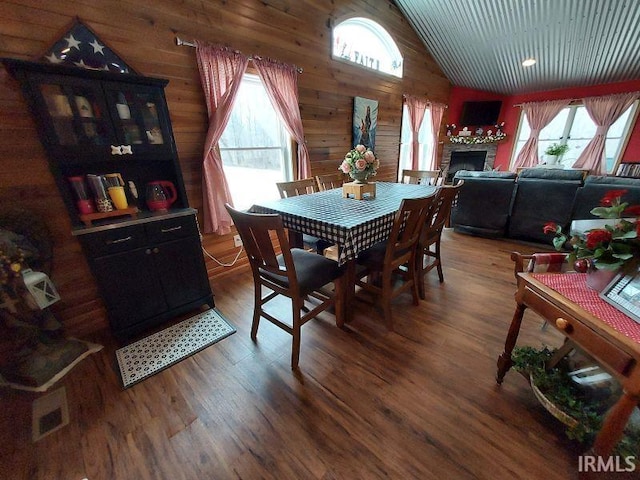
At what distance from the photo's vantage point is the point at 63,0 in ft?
4.97

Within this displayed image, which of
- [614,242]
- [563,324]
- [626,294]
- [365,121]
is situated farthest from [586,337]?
[365,121]

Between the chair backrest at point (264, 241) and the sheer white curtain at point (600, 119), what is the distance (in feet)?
23.0

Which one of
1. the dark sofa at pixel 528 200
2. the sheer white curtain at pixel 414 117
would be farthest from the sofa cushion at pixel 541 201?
the sheer white curtain at pixel 414 117

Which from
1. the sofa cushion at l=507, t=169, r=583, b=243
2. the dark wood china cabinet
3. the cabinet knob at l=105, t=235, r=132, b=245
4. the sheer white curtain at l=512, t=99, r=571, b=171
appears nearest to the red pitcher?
the dark wood china cabinet

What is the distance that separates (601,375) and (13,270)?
9.38 feet

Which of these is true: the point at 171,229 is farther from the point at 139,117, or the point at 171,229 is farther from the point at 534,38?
the point at 534,38

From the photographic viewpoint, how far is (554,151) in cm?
505

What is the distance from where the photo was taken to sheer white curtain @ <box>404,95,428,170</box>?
464cm

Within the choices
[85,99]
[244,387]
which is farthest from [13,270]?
[244,387]

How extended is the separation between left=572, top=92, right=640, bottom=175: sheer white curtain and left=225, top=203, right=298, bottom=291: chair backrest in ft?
23.0

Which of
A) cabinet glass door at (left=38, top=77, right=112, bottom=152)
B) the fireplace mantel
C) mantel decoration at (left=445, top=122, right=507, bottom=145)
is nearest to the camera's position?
cabinet glass door at (left=38, top=77, right=112, bottom=152)

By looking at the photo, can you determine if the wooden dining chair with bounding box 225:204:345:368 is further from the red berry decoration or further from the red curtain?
the red curtain

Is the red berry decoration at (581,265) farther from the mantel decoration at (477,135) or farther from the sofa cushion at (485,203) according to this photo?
the mantel decoration at (477,135)

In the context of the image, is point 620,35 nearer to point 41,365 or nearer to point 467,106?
point 467,106
